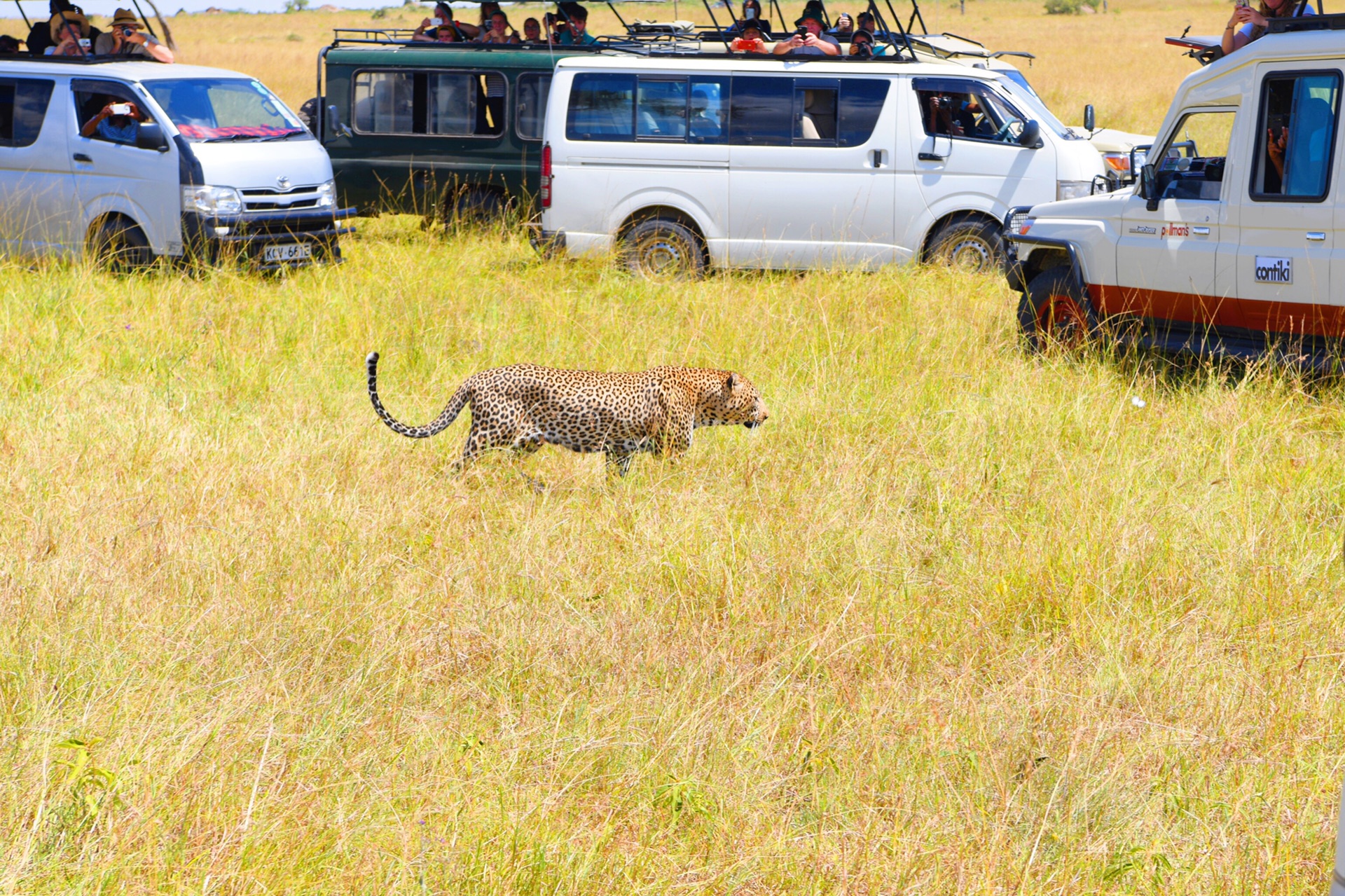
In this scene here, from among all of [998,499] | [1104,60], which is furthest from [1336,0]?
[998,499]

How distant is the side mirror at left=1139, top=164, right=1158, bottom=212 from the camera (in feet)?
23.3

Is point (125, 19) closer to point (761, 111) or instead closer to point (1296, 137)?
point (761, 111)

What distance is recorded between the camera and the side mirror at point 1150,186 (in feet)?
23.3

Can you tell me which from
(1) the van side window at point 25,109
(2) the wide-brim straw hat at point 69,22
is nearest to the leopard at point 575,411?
(1) the van side window at point 25,109

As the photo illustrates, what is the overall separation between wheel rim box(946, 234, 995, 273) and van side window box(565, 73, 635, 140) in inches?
109

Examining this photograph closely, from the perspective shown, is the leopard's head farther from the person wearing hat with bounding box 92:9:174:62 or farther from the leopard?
the person wearing hat with bounding box 92:9:174:62

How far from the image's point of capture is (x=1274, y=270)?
6613 mm

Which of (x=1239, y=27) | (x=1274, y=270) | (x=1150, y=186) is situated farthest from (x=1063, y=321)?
(x=1239, y=27)

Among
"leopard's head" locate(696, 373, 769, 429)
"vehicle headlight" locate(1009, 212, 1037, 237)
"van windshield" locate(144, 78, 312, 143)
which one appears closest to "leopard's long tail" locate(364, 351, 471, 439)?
"leopard's head" locate(696, 373, 769, 429)

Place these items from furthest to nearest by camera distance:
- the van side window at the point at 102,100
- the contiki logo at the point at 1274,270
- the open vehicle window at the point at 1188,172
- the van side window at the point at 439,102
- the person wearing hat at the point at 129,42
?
1. the van side window at the point at 439,102
2. the person wearing hat at the point at 129,42
3. the van side window at the point at 102,100
4. the open vehicle window at the point at 1188,172
5. the contiki logo at the point at 1274,270

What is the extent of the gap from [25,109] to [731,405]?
25.2 ft

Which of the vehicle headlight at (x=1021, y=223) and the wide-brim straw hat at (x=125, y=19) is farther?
the wide-brim straw hat at (x=125, y=19)

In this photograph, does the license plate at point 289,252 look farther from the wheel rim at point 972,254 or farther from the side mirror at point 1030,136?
the side mirror at point 1030,136

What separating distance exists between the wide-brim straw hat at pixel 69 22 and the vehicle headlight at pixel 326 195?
3.27 metres
